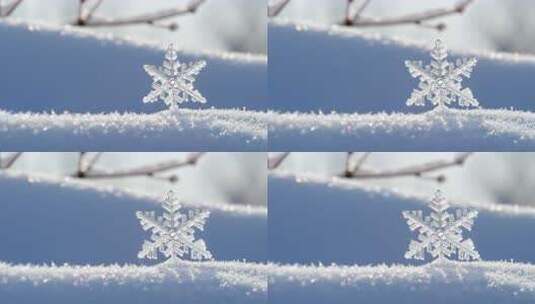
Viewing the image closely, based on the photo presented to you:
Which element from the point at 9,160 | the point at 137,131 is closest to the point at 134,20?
the point at 137,131

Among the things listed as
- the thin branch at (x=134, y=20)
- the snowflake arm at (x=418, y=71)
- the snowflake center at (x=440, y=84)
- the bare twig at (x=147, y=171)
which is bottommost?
the bare twig at (x=147, y=171)

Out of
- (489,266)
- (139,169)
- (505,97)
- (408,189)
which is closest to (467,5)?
(505,97)

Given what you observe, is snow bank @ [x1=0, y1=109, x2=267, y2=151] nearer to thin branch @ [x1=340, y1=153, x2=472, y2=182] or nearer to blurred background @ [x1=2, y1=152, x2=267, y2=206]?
blurred background @ [x1=2, y1=152, x2=267, y2=206]

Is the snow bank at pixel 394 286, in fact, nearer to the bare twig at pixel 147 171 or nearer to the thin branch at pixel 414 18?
the bare twig at pixel 147 171

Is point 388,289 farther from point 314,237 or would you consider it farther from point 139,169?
point 139,169

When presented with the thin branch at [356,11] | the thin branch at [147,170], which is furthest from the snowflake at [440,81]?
the thin branch at [147,170]

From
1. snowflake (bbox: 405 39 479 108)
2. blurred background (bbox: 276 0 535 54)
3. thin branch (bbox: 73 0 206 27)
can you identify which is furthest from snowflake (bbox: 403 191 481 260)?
thin branch (bbox: 73 0 206 27)

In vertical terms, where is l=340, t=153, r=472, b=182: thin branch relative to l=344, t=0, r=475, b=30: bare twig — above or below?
below
